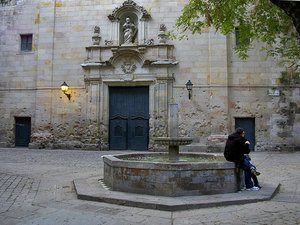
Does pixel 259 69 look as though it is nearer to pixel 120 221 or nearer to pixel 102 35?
pixel 102 35

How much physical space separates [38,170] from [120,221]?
5.62 meters

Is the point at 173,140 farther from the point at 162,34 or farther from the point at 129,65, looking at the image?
the point at 162,34

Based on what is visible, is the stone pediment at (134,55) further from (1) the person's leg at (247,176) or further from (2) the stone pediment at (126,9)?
(1) the person's leg at (247,176)

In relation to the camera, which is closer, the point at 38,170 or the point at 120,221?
the point at 120,221

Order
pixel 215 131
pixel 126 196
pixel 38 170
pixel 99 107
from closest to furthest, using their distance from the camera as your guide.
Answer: pixel 126 196, pixel 38 170, pixel 215 131, pixel 99 107

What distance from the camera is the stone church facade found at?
14.3 m

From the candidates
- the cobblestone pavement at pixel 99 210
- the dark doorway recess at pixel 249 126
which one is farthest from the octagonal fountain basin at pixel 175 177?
the dark doorway recess at pixel 249 126

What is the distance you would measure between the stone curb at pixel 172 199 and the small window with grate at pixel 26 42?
43.4 feet

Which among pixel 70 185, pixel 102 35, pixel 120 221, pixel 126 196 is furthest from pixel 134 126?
pixel 120 221

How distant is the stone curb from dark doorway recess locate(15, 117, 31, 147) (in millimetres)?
11711

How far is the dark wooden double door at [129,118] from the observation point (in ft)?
49.4

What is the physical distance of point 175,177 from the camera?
17.7 feet

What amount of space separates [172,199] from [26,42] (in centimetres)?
1511

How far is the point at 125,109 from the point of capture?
15391mm
